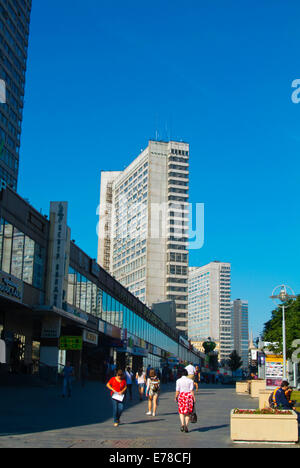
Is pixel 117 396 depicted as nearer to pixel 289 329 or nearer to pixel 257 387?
pixel 257 387

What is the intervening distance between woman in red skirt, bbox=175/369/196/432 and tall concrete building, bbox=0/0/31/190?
65.4 m

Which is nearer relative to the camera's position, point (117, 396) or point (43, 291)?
point (117, 396)

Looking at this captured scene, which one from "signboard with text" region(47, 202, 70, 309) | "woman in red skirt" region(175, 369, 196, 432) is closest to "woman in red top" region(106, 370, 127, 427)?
"woman in red skirt" region(175, 369, 196, 432)

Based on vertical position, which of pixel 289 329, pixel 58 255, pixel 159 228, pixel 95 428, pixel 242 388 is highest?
pixel 159 228

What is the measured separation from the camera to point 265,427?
445 inches

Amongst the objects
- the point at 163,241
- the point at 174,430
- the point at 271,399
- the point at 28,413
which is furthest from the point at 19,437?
the point at 163,241

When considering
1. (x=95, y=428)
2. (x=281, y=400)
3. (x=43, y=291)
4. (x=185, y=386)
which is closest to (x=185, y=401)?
(x=185, y=386)

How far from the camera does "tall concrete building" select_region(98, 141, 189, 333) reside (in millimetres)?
133750

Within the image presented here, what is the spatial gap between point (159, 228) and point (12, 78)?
64.7 m

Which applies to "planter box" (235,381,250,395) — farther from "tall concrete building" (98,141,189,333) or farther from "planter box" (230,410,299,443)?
"tall concrete building" (98,141,189,333)

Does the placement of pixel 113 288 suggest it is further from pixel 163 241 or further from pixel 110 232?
pixel 110 232

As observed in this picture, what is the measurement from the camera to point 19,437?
11.0 metres

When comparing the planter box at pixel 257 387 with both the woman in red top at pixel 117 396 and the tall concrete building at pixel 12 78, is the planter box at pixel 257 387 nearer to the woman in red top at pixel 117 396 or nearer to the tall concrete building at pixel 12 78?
the woman in red top at pixel 117 396
